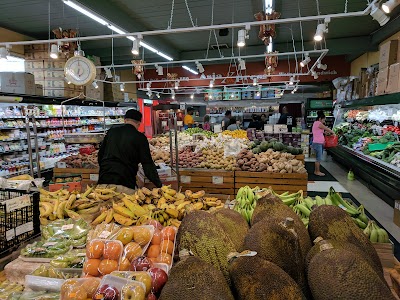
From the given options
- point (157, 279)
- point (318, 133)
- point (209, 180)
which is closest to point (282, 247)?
point (157, 279)

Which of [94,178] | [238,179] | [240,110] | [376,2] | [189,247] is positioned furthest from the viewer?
[240,110]

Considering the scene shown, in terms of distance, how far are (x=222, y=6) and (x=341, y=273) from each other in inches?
331

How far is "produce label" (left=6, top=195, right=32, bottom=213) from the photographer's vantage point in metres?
1.96

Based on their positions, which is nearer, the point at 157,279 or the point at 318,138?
the point at 157,279

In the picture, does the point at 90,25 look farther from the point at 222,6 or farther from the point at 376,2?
the point at 376,2

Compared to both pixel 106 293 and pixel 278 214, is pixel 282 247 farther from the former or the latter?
pixel 106 293

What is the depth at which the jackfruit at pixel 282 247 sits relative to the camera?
57.7 inches

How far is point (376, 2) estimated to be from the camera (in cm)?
375

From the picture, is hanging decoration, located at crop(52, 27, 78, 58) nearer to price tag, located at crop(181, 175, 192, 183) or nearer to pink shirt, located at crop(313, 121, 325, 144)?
price tag, located at crop(181, 175, 192, 183)

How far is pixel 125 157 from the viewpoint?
12.8 ft

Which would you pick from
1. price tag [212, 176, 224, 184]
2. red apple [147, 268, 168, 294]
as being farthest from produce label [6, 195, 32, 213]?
price tag [212, 176, 224, 184]

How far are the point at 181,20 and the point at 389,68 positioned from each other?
5.85 m

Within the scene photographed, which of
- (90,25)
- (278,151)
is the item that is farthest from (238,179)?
(90,25)

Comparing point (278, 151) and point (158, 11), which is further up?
point (158, 11)
